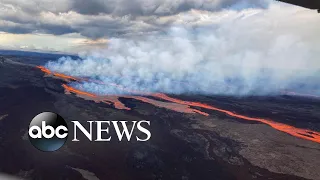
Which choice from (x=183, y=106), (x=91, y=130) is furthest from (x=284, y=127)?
(x=91, y=130)

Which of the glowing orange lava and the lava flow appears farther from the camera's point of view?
the lava flow

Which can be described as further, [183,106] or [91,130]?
[183,106]

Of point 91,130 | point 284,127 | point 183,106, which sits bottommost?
point 91,130

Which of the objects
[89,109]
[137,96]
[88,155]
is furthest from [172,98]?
[88,155]

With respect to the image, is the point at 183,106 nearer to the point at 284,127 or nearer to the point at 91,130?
the point at 284,127

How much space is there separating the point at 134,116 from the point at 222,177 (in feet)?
35.2

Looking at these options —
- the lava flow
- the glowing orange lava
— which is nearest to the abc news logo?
the lava flow

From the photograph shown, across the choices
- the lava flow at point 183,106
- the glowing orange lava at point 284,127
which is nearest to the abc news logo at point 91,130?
the lava flow at point 183,106

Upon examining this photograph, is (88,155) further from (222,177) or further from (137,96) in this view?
(137,96)

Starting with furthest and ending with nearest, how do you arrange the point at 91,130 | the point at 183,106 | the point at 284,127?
the point at 183,106 < the point at 284,127 < the point at 91,130

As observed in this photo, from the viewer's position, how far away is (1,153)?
19281mm

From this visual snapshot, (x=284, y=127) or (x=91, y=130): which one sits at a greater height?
(x=284, y=127)

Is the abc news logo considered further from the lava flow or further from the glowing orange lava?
the glowing orange lava

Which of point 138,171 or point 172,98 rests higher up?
point 172,98
